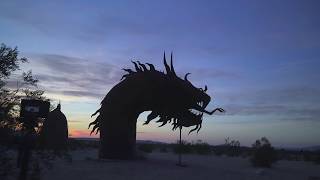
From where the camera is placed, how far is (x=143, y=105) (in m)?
24.0

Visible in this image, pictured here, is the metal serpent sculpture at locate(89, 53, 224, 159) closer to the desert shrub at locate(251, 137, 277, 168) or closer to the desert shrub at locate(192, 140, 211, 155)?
the desert shrub at locate(251, 137, 277, 168)

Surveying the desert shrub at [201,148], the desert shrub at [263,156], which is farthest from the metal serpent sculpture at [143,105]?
the desert shrub at [201,148]

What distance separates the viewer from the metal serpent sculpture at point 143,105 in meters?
23.4

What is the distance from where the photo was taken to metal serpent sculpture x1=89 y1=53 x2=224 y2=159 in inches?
922

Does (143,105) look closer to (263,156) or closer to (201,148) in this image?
(263,156)

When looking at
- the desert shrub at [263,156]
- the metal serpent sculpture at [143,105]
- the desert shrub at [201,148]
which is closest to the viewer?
the metal serpent sculpture at [143,105]

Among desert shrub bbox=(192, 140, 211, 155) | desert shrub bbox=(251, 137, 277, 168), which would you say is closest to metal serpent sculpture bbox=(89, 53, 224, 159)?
desert shrub bbox=(251, 137, 277, 168)

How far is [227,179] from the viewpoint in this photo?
18.7 meters

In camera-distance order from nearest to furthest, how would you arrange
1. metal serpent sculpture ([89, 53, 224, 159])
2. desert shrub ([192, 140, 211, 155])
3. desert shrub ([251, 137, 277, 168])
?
1. metal serpent sculpture ([89, 53, 224, 159])
2. desert shrub ([251, 137, 277, 168])
3. desert shrub ([192, 140, 211, 155])

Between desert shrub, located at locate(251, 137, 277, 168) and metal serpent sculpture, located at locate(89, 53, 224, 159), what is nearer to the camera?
metal serpent sculpture, located at locate(89, 53, 224, 159)

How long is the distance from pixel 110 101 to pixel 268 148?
14.3m

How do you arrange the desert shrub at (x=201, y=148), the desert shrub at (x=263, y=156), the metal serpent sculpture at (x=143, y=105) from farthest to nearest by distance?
the desert shrub at (x=201, y=148) < the desert shrub at (x=263, y=156) < the metal serpent sculpture at (x=143, y=105)

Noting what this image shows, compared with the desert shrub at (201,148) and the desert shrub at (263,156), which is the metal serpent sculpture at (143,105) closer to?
the desert shrub at (263,156)

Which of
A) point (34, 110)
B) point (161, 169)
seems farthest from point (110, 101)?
point (34, 110)
